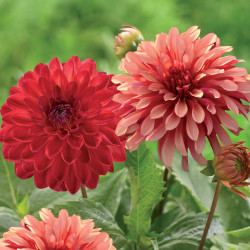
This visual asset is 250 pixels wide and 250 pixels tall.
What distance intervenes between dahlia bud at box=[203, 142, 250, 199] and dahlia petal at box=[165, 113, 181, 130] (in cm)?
4

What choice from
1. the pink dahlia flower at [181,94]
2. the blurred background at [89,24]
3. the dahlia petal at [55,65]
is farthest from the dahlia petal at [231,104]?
the blurred background at [89,24]

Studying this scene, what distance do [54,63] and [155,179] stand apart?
102 millimetres

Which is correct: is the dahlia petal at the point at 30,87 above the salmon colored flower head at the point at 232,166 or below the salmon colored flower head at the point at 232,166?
above

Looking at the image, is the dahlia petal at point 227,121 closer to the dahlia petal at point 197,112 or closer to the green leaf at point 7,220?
the dahlia petal at point 197,112

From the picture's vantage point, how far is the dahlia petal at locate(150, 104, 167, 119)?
0.26 meters

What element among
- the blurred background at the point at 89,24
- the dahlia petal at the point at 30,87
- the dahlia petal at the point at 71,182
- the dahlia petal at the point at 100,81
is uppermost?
the blurred background at the point at 89,24

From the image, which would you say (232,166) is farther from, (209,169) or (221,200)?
(221,200)

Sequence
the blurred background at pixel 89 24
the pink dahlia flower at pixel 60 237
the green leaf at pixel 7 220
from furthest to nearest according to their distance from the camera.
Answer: the blurred background at pixel 89 24, the green leaf at pixel 7 220, the pink dahlia flower at pixel 60 237

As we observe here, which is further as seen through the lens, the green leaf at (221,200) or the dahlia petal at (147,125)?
the green leaf at (221,200)

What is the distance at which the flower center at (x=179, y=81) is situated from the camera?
0.92 feet

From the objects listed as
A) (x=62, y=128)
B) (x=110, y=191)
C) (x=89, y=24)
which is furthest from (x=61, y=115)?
(x=89, y=24)

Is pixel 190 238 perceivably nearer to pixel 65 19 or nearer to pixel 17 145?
pixel 17 145

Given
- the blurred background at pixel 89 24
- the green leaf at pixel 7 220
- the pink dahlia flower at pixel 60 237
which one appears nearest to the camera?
the pink dahlia flower at pixel 60 237

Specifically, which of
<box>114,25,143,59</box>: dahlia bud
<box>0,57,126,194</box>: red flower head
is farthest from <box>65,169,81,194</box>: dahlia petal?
<box>114,25,143,59</box>: dahlia bud
